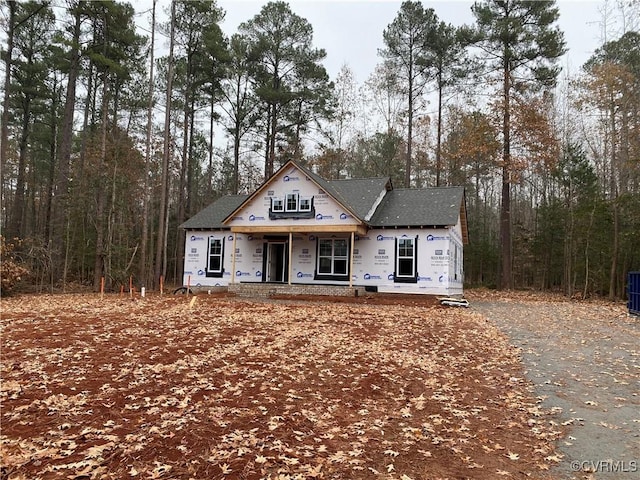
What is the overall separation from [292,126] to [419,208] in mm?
14226

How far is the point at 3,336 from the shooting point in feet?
24.6

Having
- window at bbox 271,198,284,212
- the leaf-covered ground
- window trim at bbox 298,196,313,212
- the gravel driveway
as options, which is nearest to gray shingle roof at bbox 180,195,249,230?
window at bbox 271,198,284,212

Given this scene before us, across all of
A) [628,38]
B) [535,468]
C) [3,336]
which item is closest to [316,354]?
[535,468]

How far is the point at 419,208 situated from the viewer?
1912cm

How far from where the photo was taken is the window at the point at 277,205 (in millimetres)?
19547

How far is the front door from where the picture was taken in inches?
821

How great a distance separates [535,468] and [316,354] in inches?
169

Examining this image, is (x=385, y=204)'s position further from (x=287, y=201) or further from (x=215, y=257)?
(x=215, y=257)

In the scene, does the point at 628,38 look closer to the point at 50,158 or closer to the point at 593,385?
the point at 593,385

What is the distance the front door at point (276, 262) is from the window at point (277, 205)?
2099 mm

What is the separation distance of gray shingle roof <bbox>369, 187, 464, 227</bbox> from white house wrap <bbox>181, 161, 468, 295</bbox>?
0.04 metres

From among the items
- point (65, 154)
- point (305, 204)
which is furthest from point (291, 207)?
point (65, 154)

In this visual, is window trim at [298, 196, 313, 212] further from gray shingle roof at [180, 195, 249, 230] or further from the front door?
gray shingle roof at [180, 195, 249, 230]

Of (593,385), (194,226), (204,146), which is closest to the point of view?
(593,385)
